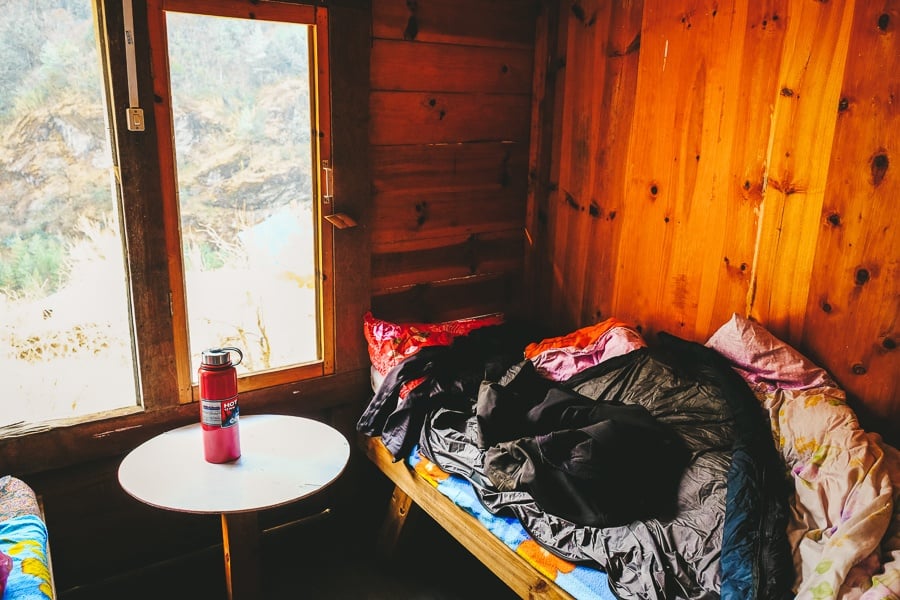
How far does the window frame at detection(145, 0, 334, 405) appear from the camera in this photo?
2.04 meters

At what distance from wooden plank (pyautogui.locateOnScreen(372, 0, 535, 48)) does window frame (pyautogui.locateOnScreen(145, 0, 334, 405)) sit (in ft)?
0.88

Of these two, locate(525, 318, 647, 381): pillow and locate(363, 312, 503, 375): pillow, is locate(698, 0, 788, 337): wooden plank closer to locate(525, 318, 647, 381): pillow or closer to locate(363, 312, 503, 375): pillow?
locate(525, 318, 647, 381): pillow

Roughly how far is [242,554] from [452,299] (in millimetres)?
1395

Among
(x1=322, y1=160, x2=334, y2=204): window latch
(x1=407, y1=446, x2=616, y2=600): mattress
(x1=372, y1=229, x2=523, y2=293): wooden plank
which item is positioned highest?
(x1=322, y1=160, x2=334, y2=204): window latch

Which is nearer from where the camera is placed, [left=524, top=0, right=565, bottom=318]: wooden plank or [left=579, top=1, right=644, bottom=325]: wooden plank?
[left=579, top=1, right=644, bottom=325]: wooden plank

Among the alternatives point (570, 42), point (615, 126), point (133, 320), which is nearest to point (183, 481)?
point (133, 320)

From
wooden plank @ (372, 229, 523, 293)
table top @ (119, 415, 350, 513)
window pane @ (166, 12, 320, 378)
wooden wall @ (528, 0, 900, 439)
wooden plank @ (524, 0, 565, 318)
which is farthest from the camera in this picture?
wooden plank @ (524, 0, 565, 318)

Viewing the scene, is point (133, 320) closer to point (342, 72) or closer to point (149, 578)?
point (149, 578)

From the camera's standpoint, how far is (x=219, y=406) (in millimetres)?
1768

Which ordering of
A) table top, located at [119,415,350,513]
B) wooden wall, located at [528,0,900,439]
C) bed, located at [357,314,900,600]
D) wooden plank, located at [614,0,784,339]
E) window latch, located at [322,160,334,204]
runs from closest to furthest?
bed, located at [357,314,900,600]
table top, located at [119,415,350,513]
wooden wall, located at [528,0,900,439]
wooden plank, located at [614,0,784,339]
window latch, located at [322,160,334,204]

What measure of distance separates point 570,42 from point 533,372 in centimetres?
141

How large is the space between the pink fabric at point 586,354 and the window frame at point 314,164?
0.82 meters

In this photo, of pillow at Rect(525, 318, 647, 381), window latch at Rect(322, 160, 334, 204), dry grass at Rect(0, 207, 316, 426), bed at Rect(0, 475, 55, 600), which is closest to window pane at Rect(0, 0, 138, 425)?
dry grass at Rect(0, 207, 316, 426)

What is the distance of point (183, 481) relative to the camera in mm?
1761
